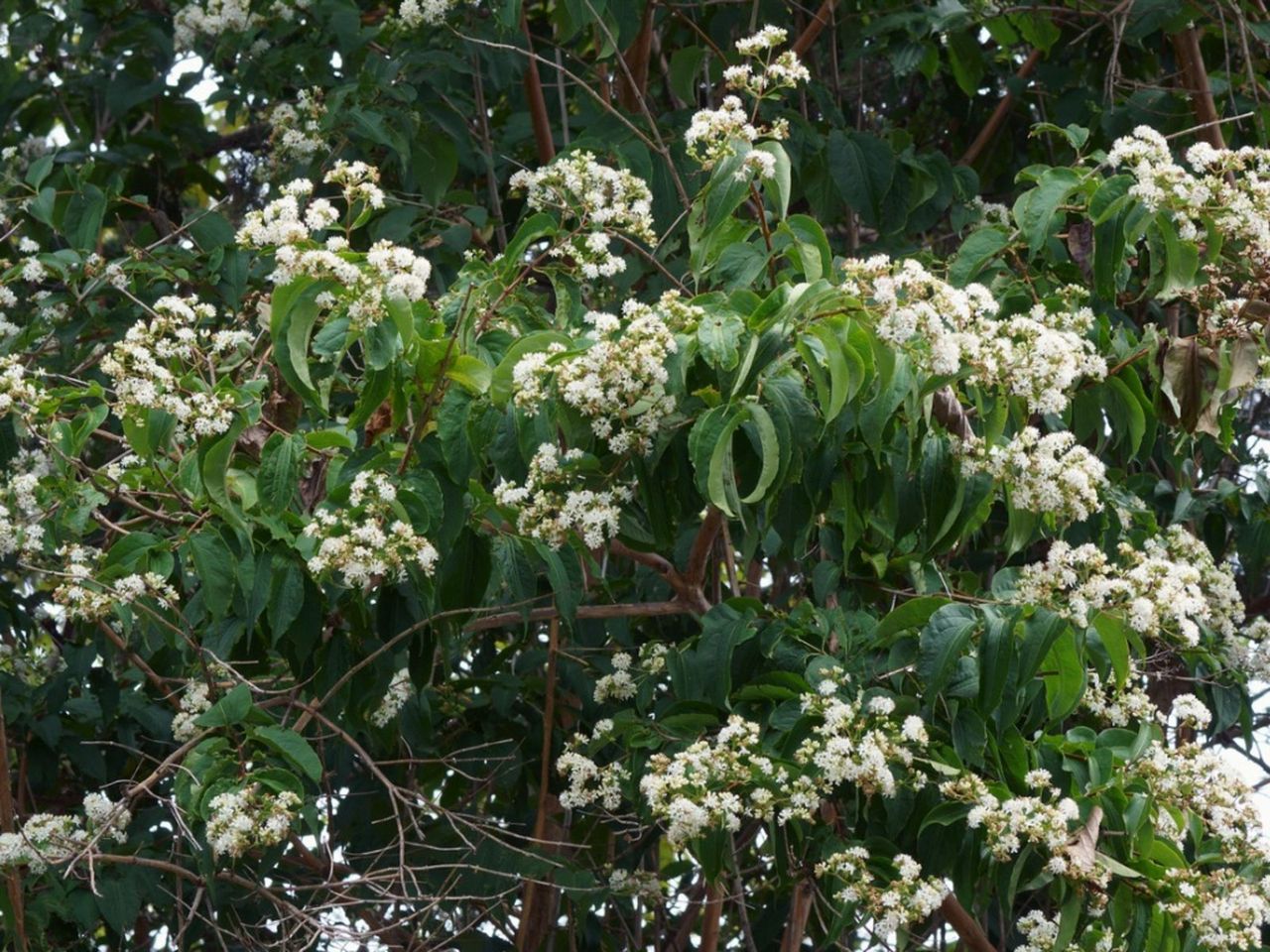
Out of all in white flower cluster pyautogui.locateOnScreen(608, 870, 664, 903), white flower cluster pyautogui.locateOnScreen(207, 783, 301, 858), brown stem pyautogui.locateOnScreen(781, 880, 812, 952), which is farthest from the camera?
brown stem pyautogui.locateOnScreen(781, 880, 812, 952)

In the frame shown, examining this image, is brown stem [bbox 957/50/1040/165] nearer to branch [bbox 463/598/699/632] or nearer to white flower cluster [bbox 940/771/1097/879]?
branch [bbox 463/598/699/632]

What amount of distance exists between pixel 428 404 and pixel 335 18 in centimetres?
162

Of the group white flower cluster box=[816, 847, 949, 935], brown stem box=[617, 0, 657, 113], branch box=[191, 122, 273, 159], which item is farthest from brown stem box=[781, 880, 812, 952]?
branch box=[191, 122, 273, 159]

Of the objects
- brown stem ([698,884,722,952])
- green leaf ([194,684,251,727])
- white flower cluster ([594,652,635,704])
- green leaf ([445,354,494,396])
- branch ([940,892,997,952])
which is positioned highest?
green leaf ([445,354,494,396])

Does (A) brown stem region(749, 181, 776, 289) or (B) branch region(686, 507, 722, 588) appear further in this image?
(B) branch region(686, 507, 722, 588)

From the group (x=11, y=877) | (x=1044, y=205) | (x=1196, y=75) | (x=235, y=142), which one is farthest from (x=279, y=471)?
(x=1196, y=75)

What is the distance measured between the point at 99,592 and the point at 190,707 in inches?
16.0

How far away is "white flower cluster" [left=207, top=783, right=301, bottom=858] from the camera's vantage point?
2.49m

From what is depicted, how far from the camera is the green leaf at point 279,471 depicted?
2.57 m

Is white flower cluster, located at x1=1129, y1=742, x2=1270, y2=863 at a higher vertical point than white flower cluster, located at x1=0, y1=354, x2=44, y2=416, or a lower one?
lower

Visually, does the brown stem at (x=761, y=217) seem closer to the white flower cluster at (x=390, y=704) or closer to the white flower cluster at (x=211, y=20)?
the white flower cluster at (x=390, y=704)

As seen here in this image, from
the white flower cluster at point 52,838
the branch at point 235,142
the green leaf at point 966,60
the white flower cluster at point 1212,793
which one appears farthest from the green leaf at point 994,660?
the branch at point 235,142

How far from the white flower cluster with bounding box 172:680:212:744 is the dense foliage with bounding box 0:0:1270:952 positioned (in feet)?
0.05

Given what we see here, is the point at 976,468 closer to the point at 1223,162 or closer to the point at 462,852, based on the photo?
the point at 1223,162
